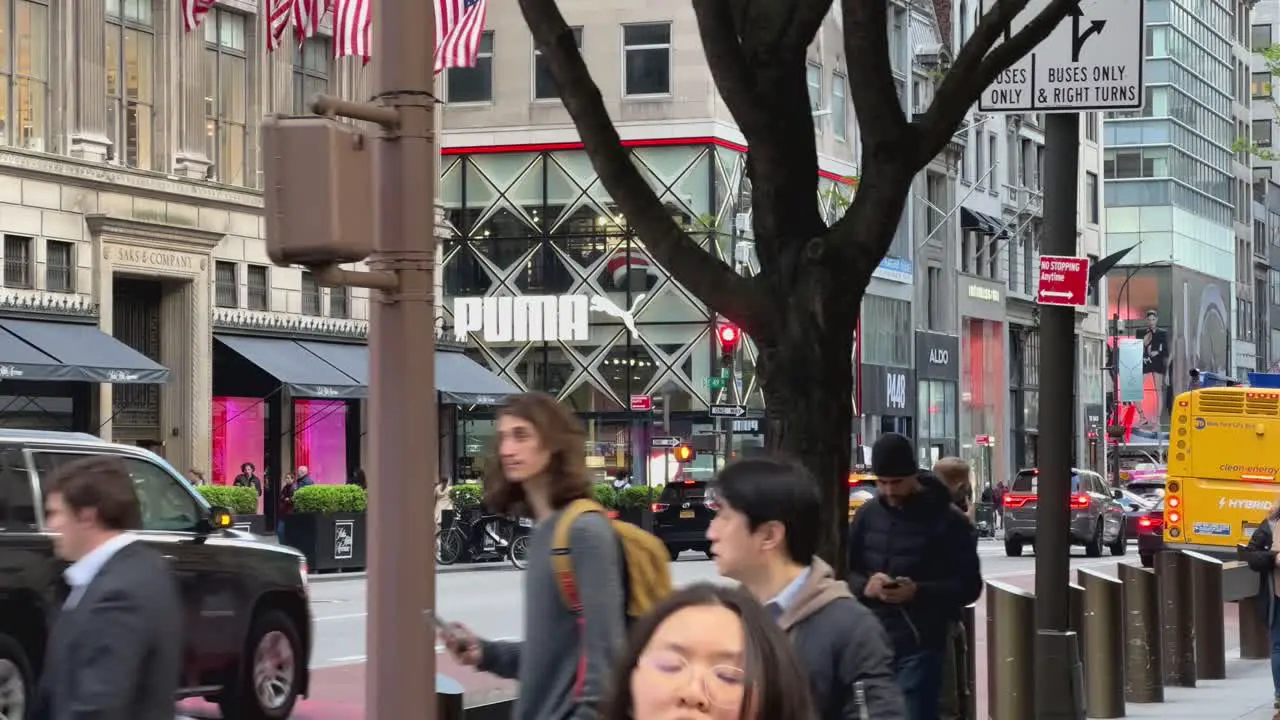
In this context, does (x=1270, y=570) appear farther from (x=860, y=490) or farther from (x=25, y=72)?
(x=25, y=72)

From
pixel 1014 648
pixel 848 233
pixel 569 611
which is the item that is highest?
pixel 848 233

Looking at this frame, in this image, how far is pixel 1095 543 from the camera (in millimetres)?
42188

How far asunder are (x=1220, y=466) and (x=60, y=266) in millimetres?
19804

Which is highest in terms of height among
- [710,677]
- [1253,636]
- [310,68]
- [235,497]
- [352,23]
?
[310,68]

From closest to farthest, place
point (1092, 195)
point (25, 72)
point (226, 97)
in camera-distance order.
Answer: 1. point (25, 72)
2. point (226, 97)
3. point (1092, 195)

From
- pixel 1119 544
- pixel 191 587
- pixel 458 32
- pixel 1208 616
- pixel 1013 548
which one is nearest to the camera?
pixel 191 587

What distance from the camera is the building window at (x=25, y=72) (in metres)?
36.4

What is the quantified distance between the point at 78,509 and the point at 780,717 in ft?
12.7

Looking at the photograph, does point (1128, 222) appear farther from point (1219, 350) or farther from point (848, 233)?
point (848, 233)

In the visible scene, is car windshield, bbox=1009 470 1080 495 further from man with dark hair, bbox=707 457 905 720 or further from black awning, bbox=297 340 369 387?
man with dark hair, bbox=707 457 905 720

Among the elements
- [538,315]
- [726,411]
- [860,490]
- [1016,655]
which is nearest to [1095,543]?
[860,490]

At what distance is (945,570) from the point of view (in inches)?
375

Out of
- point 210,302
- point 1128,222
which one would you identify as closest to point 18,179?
point 210,302

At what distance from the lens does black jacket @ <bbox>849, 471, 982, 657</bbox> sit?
9414 millimetres
